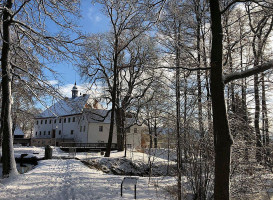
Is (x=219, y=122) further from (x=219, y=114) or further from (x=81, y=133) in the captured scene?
(x=81, y=133)

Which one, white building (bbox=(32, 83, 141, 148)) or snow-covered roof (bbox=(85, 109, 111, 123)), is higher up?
snow-covered roof (bbox=(85, 109, 111, 123))

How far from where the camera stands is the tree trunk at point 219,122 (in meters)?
5.60

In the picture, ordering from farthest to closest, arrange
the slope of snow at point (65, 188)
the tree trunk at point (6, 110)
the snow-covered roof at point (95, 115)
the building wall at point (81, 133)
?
the building wall at point (81, 133) < the snow-covered roof at point (95, 115) < the tree trunk at point (6, 110) < the slope of snow at point (65, 188)

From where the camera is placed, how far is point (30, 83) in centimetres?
1220

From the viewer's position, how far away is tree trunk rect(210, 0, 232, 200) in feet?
18.4

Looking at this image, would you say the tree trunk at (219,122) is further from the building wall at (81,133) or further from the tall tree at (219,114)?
the building wall at (81,133)

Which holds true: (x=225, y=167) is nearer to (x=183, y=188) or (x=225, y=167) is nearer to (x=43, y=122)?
(x=183, y=188)

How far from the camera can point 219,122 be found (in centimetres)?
575

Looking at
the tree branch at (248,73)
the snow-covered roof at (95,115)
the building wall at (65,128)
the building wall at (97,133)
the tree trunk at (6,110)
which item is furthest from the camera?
the building wall at (65,128)

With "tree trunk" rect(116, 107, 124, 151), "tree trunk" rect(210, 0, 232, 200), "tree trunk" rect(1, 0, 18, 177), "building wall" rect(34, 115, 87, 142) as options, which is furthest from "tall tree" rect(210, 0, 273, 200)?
"building wall" rect(34, 115, 87, 142)

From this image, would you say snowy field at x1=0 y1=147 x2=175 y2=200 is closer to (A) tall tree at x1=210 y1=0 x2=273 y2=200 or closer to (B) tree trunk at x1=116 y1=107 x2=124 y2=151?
(A) tall tree at x1=210 y1=0 x2=273 y2=200

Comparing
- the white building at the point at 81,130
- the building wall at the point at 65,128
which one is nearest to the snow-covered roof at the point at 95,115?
the white building at the point at 81,130

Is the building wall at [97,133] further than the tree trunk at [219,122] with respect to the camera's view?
Yes

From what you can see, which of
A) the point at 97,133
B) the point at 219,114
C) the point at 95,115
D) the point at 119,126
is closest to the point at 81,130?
the point at 97,133
